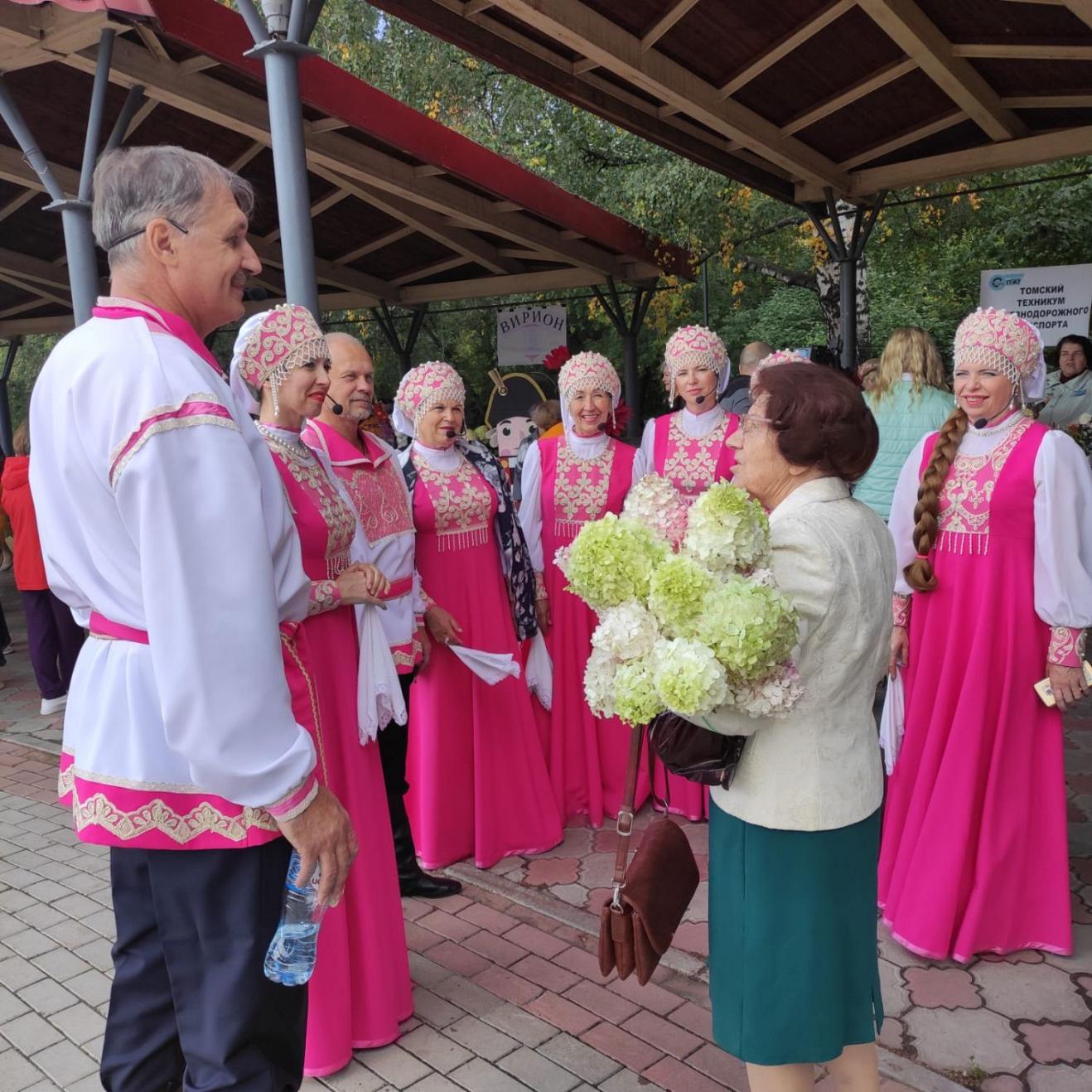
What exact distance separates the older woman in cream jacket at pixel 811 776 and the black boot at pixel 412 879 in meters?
1.99

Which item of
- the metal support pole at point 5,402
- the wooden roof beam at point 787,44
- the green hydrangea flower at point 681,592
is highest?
the wooden roof beam at point 787,44

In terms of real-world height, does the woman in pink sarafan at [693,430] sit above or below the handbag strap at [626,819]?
above

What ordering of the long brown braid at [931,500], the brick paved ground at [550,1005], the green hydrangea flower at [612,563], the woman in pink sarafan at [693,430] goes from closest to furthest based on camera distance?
the green hydrangea flower at [612,563] → the brick paved ground at [550,1005] → the long brown braid at [931,500] → the woman in pink sarafan at [693,430]

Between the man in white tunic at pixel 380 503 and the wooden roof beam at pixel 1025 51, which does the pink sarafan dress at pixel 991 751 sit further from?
the wooden roof beam at pixel 1025 51

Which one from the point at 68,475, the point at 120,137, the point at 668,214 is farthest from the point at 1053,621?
the point at 668,214

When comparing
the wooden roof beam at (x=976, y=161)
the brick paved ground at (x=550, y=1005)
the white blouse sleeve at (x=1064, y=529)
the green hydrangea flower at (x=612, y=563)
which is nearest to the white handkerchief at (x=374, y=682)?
the brick paved ground at (x=550, y=1005)

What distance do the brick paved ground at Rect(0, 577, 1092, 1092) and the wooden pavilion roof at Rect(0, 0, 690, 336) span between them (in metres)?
2.79

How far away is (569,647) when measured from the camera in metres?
4.52

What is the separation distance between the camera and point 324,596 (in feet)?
8.45

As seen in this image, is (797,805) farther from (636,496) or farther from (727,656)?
(636,496)

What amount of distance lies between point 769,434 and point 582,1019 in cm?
193

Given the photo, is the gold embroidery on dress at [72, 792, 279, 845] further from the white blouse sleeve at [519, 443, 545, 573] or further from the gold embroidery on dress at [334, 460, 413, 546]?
the white blouse sleeve at [519, 443, 545, 573]

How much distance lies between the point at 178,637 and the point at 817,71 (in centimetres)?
566

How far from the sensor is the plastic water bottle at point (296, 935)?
5.29 ft
